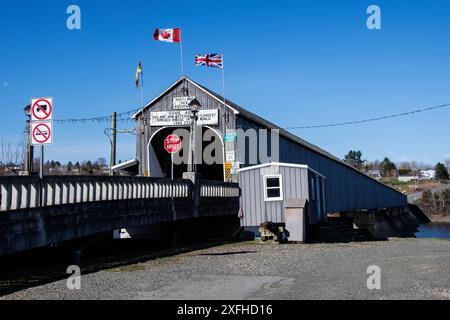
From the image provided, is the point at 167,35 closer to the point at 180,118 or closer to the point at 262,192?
the point at 180,118

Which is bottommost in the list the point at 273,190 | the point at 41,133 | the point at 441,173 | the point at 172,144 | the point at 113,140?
the point at 273,190

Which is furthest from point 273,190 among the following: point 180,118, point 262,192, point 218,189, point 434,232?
point 434,232

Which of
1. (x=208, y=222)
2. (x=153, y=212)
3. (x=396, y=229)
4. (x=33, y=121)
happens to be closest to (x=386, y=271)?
(x=33, y=121)

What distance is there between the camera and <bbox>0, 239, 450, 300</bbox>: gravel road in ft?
29.5

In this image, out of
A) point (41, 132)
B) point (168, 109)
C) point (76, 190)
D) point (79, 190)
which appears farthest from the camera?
point (168, 109)

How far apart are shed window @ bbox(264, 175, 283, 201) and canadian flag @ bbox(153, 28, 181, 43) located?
1158 cm

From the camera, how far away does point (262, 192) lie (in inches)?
894

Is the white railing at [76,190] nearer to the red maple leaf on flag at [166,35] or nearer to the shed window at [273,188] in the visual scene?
the shed window at [273,188]

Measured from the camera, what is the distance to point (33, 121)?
11.4m

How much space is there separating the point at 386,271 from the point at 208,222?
59.6ft

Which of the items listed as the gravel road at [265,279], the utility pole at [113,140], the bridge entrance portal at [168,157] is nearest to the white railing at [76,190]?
the gravel road at [265,279]

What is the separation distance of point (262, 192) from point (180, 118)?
38.2ft

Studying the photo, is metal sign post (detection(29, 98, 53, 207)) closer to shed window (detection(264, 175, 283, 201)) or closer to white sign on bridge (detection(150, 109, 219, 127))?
shed window (detection(264, 175, 283, 201))
